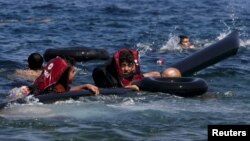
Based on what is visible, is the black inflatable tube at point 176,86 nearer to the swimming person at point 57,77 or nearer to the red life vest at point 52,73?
the swimming person at point 57,77

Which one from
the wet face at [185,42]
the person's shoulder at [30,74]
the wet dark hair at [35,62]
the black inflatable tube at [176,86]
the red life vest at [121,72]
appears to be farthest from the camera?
the wet face at [185,42]

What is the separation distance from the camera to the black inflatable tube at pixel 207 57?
1320cm

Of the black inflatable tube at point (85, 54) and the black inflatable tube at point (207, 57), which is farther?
the black inflatable tube at point (85, 54)

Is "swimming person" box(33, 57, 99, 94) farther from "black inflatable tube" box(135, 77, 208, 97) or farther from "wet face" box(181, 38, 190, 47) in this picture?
"wet face" box(181, 38, 190, 47)

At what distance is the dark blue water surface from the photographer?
30.3 ft

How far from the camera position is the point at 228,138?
750 cm

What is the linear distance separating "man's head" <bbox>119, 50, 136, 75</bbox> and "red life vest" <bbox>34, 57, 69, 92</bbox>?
4.73 ft

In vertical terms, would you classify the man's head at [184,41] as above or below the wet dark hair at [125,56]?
below

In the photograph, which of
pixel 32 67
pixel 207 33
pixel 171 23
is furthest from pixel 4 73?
pixel 171 23

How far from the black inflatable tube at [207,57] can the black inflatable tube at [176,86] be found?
138 cm

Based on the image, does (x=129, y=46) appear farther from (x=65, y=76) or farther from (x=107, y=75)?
(x=65, y=76)

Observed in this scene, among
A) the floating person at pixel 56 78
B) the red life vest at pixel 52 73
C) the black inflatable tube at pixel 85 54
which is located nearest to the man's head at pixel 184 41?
the black inflatable tube at pixel 85 54

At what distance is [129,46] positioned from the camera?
63.5 feet

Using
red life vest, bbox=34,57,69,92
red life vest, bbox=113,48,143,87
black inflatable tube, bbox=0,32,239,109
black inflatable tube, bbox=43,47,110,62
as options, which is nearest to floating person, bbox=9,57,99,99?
red life vest, bbox=34,57,69,92
